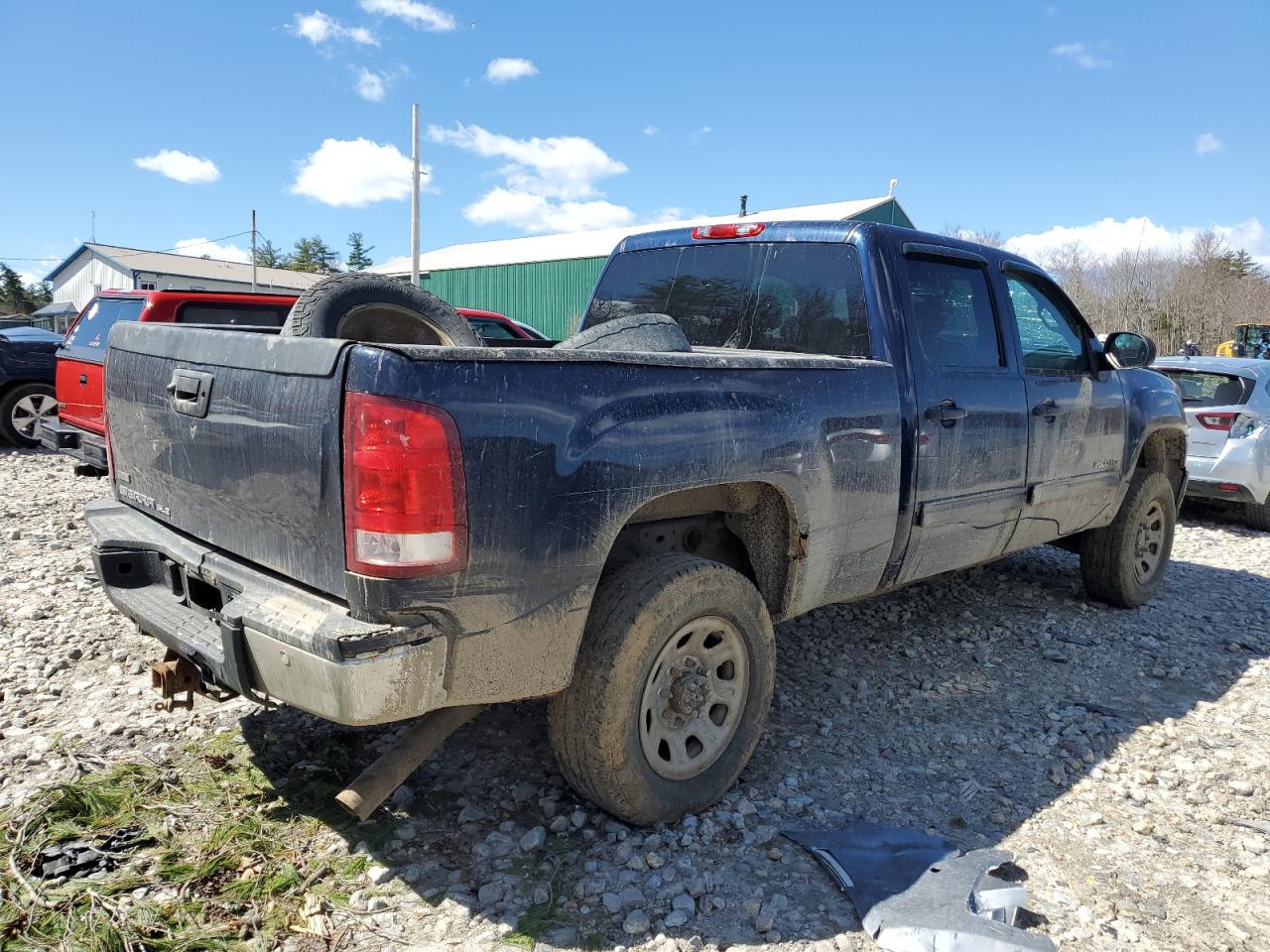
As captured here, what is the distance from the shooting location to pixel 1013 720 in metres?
3.84

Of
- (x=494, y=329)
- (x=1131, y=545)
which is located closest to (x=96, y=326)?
(x=494, y=329)

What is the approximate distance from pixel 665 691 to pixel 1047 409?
2.58 m

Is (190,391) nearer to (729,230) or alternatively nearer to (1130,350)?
(729,230)

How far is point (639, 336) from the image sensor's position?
302cm

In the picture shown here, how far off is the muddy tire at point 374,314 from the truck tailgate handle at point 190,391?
38 centimetres

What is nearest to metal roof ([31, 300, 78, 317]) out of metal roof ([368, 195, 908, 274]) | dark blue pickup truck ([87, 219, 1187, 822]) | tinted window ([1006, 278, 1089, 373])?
metal roof ([368, 195, 908, 274])

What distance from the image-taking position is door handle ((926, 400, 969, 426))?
3.50 metres

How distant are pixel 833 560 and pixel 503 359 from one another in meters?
1.59

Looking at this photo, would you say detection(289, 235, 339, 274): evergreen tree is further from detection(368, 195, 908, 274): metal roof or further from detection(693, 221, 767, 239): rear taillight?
detection(693, 221, 767, 239): rear taillight

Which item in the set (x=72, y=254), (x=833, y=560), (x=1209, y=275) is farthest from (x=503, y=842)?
(x=72, y=254)

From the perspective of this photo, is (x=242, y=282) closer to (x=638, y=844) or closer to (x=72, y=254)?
(x=72, y=254)

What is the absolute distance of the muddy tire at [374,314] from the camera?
2916mm

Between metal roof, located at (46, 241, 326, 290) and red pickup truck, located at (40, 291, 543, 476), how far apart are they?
3228cm

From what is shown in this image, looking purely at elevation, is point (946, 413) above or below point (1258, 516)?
above
